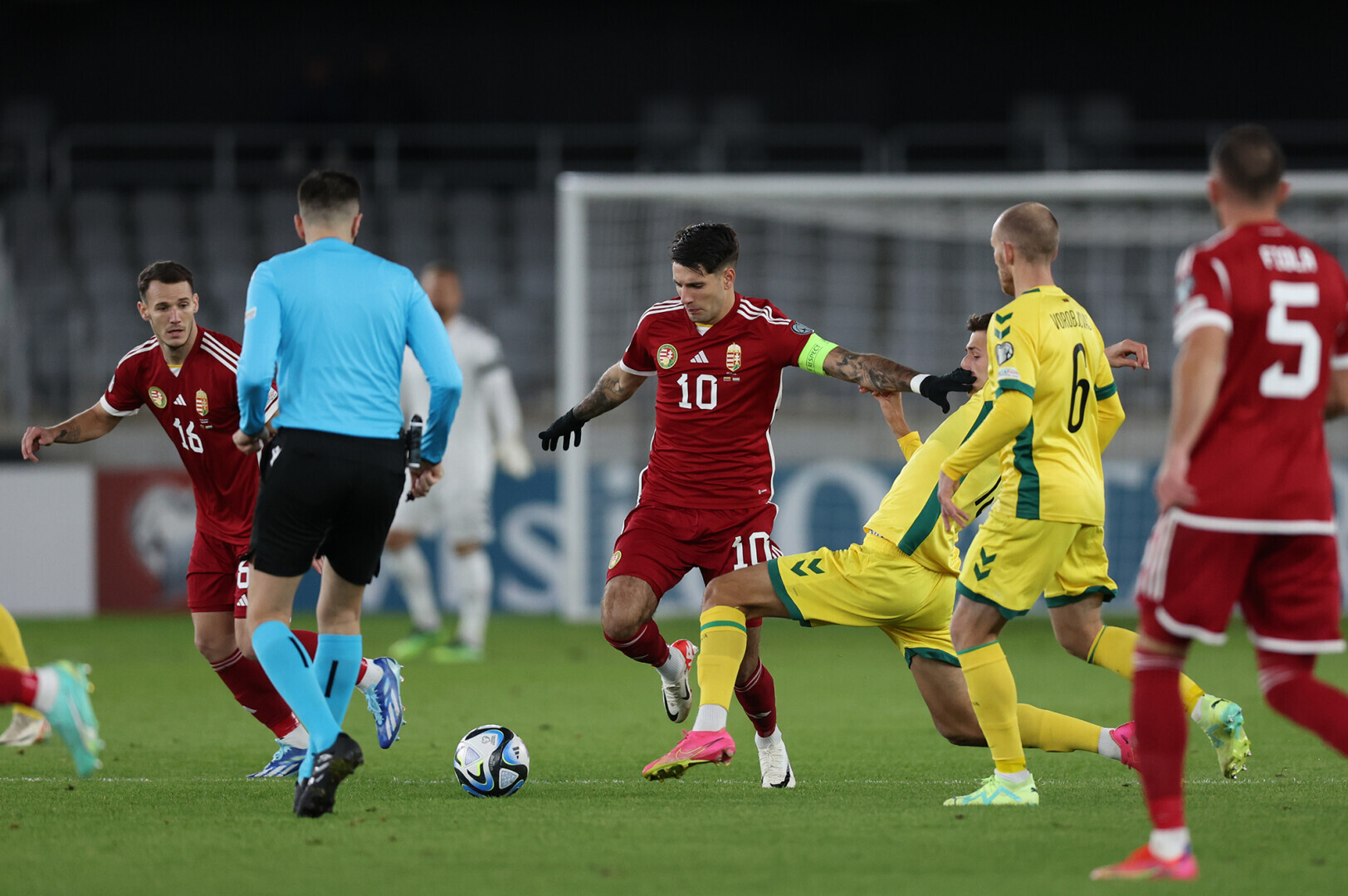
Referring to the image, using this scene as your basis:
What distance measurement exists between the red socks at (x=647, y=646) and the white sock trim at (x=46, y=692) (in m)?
1.93

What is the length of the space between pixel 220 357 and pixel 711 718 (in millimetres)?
2411

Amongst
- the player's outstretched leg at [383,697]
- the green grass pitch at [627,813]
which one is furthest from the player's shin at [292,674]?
the player's outstretched leg at [383,697]

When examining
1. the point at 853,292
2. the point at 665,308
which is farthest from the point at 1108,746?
the point at 853,292

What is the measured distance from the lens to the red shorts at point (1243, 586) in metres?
3.70

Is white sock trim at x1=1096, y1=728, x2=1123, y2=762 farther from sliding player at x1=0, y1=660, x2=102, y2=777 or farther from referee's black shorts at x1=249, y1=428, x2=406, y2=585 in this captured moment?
sliding player at x1=0, y1=660, x2=102, y2=777

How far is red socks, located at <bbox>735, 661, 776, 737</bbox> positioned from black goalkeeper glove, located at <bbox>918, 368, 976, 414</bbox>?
116cm

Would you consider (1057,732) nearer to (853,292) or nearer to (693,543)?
(693,543)

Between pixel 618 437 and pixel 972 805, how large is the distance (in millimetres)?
7877

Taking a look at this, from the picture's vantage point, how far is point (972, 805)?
475 centimetres

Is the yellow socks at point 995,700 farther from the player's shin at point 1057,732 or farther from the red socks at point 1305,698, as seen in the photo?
the red socks at point 1305,698

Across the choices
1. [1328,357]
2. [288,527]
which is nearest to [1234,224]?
[1328,357]

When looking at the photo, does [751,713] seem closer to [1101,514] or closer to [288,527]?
[1101,514]

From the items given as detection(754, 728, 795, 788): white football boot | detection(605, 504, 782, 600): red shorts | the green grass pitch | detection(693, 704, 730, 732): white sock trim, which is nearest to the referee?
the green grass pitch

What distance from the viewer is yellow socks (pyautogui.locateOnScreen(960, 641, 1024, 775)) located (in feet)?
15.7
